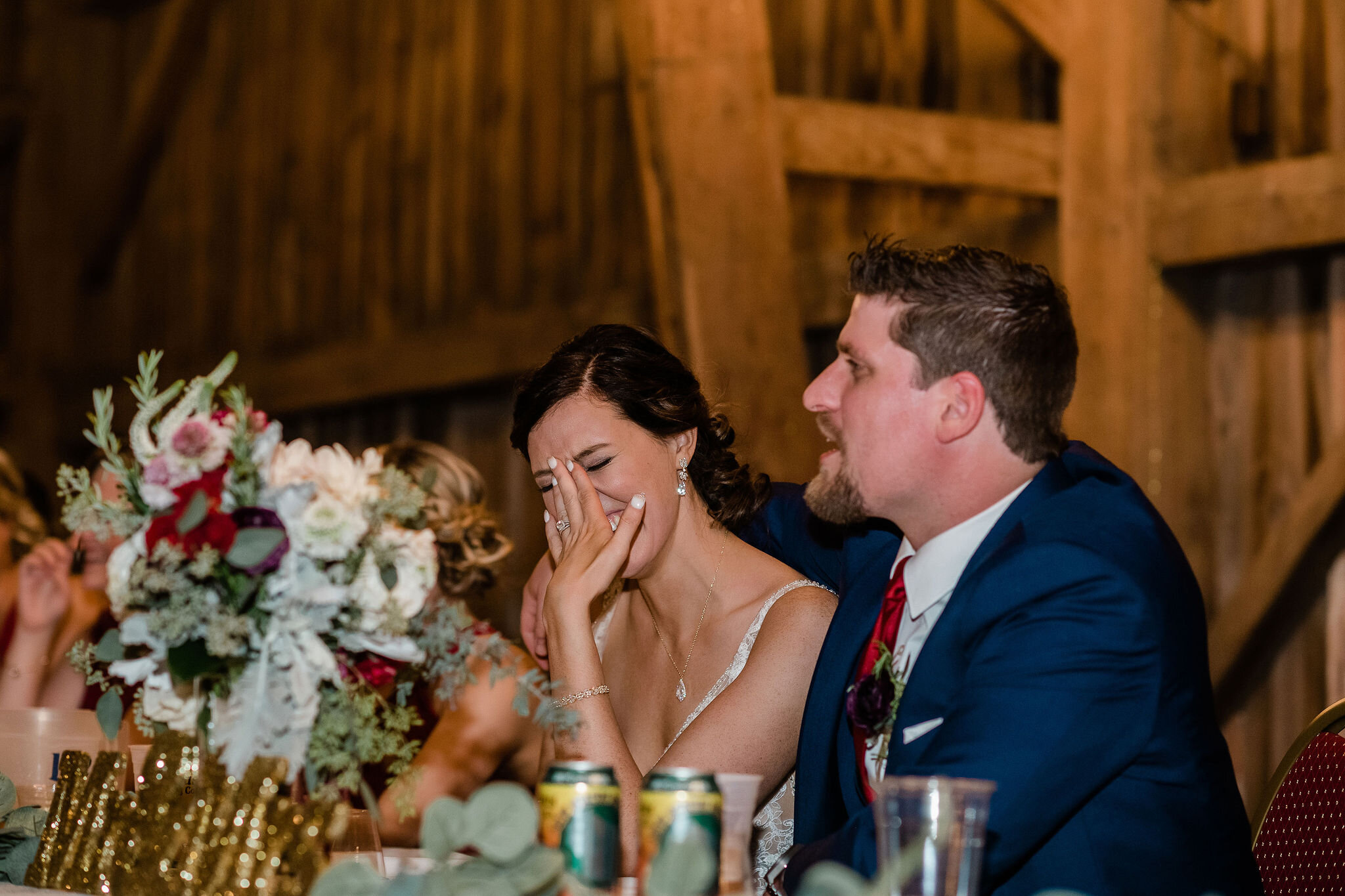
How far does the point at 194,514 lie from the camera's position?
132cm

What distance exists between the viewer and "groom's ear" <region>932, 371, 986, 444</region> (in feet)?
5.70

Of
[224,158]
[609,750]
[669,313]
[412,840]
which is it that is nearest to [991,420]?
[609,750]

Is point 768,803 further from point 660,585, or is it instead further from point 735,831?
point 735,831

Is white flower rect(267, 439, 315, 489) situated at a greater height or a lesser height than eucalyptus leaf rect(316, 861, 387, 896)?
greater

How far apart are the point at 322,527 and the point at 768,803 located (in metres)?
1.20

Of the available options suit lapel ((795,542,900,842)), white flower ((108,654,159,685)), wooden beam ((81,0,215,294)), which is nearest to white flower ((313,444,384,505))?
white flower ((108,654,159,685))

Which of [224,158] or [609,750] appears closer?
[609,750]

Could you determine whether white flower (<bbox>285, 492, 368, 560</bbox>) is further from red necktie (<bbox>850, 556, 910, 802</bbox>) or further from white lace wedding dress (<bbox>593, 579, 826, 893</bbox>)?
white lace wedding dress (<bbox>593, 579, 826, 893</bbox>)

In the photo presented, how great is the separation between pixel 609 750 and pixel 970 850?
98cm

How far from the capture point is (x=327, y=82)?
23.9 ft

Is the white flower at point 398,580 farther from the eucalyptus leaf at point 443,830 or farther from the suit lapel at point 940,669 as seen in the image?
the suit lapel at point 940,669

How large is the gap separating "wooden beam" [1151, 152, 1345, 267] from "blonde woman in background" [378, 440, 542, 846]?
210cm

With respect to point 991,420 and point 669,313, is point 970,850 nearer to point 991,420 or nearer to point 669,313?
point 991,420

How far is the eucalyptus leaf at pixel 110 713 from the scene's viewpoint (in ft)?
4.85
